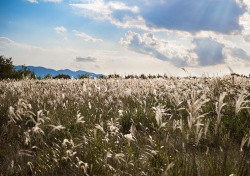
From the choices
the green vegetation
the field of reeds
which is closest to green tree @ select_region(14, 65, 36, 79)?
the green vegetation

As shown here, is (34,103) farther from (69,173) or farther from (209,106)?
(69,173)

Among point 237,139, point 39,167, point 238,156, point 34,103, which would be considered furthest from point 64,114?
point 238,156

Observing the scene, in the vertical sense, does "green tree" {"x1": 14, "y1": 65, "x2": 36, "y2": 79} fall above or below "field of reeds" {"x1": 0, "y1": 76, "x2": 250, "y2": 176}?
above

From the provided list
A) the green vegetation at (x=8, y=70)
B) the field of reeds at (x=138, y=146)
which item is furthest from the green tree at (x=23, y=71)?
the field of reeds at (x=138, y=146)

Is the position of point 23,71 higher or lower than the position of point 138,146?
higher

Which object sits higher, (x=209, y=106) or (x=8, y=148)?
(x=209, y=106)

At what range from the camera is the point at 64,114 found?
746 centimetres

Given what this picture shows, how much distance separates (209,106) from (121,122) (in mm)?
1910

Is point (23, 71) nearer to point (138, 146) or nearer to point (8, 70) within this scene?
point (8, 70)

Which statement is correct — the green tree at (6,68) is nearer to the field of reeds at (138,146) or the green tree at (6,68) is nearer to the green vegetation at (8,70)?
the green vegetation at (8,70)

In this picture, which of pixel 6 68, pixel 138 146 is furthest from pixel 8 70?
pixel 138 146

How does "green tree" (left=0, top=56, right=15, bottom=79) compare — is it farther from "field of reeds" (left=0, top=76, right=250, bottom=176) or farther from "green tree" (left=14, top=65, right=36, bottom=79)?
"field of reeds" (left=0, top=76, right=250, bottom=176)

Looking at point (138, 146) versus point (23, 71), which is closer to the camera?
point (138, 146)

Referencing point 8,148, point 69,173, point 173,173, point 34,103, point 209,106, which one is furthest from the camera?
point 34,103
